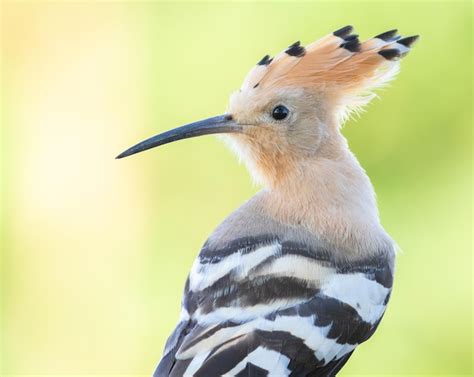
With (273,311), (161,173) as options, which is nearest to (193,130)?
(273,311)

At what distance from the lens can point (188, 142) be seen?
118 inches

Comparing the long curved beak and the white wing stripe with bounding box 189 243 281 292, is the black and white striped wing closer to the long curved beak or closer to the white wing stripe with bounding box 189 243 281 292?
the white wing stripe with bounding box 189 243 281 292

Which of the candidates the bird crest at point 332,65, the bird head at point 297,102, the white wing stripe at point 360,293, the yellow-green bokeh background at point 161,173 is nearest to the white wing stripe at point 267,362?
the white wing stripe at point 360,293

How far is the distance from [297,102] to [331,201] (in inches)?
7.6

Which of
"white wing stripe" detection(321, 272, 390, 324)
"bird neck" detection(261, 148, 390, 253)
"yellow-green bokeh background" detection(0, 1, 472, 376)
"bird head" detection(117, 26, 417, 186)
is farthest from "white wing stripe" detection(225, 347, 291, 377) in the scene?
"yellow-green bokeh background" detection(0, 1, 472, 376)

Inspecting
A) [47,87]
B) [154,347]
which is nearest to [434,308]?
[154,347]

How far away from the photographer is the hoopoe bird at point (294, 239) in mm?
1487

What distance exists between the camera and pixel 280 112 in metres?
1.78

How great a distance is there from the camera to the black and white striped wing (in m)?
1.46

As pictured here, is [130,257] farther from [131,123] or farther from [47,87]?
[47,87]

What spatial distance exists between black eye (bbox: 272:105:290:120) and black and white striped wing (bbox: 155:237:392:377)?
25cm

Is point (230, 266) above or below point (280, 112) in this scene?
below

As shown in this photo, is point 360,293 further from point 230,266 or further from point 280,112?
point 280,112

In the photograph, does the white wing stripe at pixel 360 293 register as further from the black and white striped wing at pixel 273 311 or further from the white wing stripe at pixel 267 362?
the white wing stripe at pixel 267 362
